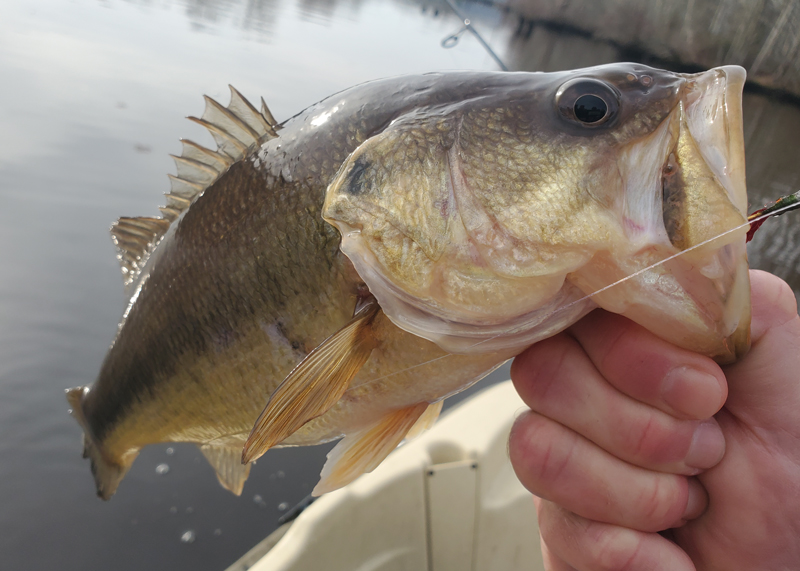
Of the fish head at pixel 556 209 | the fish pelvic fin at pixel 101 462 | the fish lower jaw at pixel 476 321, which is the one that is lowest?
the fish pelvic fin at pixel 101 462

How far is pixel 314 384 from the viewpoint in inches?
36.5

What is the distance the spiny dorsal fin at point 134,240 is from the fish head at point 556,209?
1.02 metres

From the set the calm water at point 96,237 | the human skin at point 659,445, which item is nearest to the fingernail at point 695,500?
the human skin at point 659,445

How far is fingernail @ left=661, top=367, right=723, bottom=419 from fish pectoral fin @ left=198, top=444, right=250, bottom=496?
4.03 ft

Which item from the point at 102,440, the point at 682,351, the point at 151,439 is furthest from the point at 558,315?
the point at 102,440

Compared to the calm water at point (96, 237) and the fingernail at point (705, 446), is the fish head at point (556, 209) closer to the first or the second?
the fingernail at point (705, 446)

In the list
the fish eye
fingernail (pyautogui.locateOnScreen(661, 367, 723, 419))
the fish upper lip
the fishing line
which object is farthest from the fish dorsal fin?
fingernail (pyautogui.locateOnScreen(661, 367, 723, 419))

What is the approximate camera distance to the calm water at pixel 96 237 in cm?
275

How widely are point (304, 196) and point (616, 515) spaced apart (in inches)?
34.9

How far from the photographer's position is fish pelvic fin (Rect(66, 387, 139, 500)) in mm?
1741

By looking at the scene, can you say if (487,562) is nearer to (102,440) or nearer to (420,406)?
(420,406)

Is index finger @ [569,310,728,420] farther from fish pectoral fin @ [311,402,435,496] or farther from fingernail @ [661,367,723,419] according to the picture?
fish pectoral fin @ [311,402,435,496]

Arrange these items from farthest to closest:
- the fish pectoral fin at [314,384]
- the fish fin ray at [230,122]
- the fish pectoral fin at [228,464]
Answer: the fish pectoral fin at [228,464]
the fish fin ray at [230,122]
the fish pectoral fin at [314,384]

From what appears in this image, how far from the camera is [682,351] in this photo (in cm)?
84
